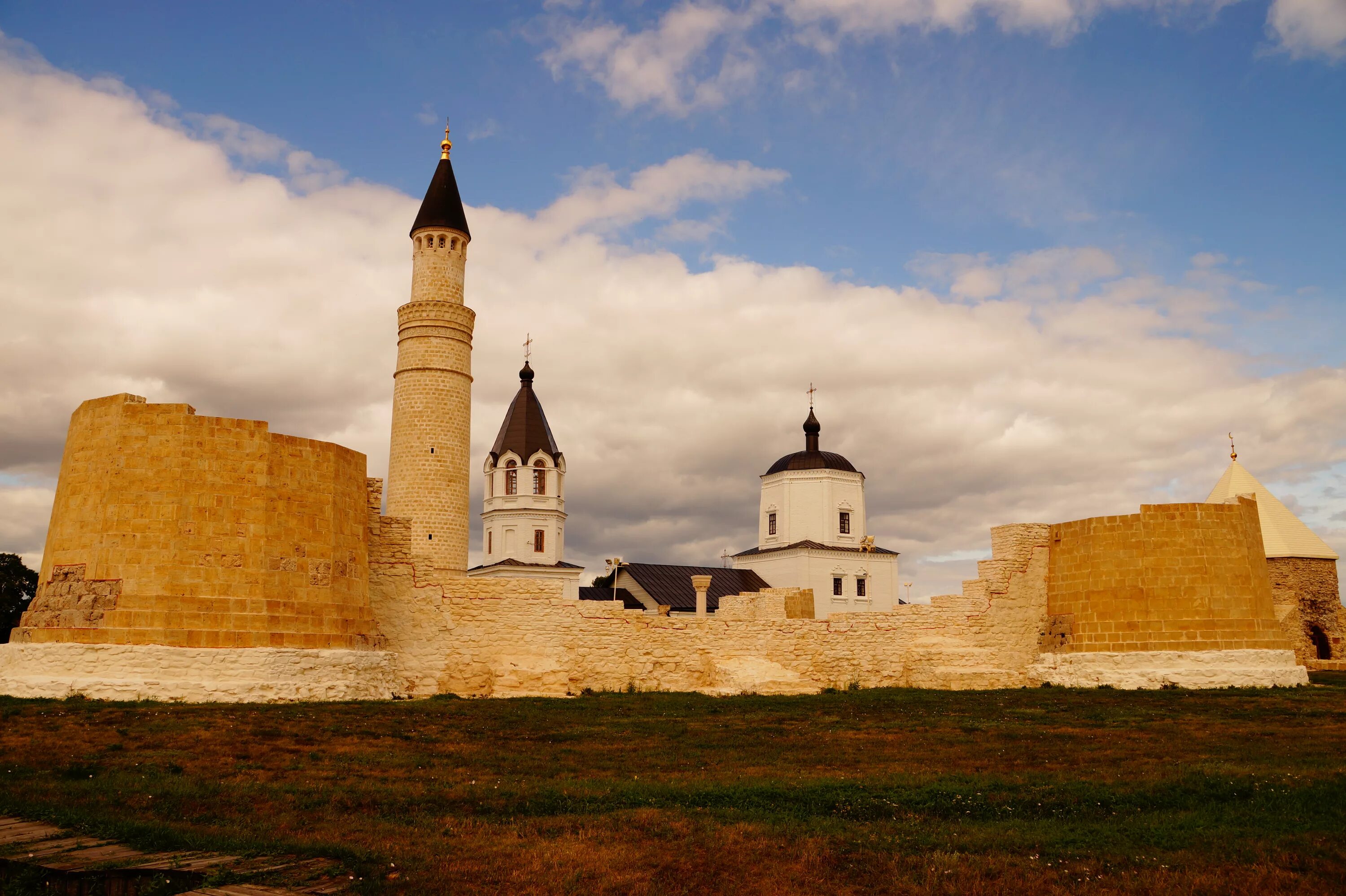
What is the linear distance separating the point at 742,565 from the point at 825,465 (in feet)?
24.9

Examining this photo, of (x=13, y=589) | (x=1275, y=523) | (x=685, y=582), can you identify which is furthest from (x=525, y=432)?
(x=1275, y=523)

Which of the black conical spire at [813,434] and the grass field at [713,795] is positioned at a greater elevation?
the black conical spire at [813,434]

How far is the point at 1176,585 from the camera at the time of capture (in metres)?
19.5

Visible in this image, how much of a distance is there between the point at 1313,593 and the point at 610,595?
3037 centimetres

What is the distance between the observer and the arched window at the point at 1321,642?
32.2 m

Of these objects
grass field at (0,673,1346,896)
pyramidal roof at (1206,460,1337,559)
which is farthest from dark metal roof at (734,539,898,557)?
grass field at (0,673,1346,896)

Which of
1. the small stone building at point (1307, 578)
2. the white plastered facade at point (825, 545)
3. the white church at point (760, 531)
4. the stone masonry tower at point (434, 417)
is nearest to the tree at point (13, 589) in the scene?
the stone masonry tower at point (434, 417)

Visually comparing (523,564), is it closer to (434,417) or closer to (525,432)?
(525,432)

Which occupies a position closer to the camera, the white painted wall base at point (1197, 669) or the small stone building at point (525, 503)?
the white painted wall base at point (1197, 669)

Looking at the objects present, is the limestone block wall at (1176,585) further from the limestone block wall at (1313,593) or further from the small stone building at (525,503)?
the small stone building at (525,503)

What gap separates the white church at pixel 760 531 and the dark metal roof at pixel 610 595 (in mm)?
128

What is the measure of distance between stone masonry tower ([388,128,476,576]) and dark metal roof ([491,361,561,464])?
51.5 feet

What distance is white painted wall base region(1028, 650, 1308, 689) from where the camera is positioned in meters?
18.9

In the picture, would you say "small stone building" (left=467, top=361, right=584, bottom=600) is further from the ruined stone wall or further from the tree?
the ruined stone wall
